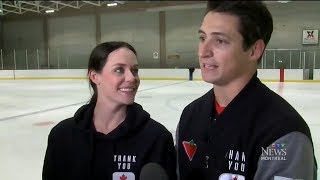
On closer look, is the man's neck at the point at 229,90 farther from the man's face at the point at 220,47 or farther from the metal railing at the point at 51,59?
the metal railing at the point at 51,59

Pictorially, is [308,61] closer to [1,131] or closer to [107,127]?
[1,131]

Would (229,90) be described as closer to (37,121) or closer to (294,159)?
(294,159)

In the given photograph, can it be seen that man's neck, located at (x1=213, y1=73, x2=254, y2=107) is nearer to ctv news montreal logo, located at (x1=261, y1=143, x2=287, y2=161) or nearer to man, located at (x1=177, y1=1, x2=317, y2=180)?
man, located at (x1=177, y1=1, x2=317, y2=180)

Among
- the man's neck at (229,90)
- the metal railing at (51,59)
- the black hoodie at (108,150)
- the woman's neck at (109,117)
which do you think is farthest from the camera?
the metal railing at (51,59)

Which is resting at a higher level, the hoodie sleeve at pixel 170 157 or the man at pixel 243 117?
the man at pixel 243 117

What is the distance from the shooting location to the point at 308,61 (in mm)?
13477

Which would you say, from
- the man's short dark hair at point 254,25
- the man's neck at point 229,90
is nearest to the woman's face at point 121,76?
the man's neck at point 229,90

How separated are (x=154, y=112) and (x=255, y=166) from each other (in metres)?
4.98

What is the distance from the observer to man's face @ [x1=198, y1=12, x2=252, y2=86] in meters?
0.98

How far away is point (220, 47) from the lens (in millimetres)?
999

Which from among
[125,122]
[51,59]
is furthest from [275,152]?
[51,59]

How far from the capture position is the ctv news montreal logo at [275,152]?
995mm

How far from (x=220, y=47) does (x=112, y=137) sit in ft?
2.37

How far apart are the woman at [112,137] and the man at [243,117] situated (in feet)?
1.14
